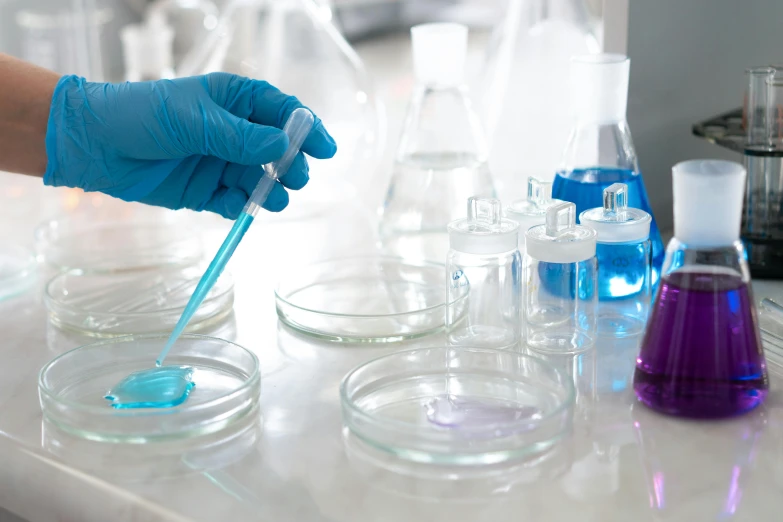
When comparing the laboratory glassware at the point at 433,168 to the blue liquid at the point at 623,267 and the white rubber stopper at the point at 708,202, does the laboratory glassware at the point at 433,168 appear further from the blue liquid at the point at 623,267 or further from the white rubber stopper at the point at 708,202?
the white rubber stopper at the point at 708,202

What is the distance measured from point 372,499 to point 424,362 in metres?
0.24

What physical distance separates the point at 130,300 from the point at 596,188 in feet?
2.10

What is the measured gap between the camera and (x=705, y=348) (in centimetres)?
80

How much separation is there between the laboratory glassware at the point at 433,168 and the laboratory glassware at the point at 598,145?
0.74ft

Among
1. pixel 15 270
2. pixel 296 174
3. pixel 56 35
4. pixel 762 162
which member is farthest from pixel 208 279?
pixel 56 35

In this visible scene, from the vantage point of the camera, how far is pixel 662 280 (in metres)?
0.83

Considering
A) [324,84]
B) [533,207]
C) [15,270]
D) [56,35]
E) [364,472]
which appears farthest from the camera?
[56,35]

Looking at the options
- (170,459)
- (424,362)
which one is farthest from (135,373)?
(424,362)

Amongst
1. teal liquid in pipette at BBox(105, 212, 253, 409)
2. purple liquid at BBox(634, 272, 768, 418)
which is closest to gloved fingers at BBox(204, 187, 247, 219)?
teal liquid in pipette at BBox(105, 212, 253, 409)

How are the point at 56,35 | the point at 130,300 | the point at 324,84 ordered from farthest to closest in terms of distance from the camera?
the point at 56,35 < the point at 324,84 < the point at 130,300

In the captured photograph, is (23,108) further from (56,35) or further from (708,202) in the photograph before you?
(56,35)

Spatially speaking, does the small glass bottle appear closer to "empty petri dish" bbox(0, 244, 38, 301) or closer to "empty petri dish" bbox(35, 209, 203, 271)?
"empty petri dish" bbox(35, 209, 203, 271)

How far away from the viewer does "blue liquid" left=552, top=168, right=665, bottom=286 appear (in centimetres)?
112

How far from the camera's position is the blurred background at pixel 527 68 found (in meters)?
1.37
